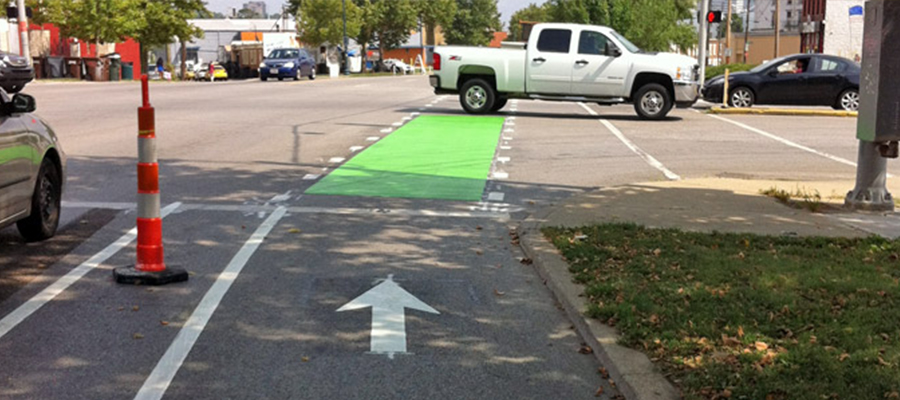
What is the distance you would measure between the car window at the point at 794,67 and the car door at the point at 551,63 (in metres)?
7.01

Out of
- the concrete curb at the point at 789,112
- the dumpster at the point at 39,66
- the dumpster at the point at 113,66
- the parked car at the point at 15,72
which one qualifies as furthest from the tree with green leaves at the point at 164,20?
the parked car at the point at 15,72

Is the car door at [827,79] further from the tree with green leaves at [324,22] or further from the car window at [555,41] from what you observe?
the tree with green leaves at [324,22]

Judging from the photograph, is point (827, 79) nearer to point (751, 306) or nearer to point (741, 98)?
point (741, 98)

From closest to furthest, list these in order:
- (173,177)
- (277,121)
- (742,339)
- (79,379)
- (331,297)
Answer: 1. (79,379)
2. (742,339)
3. (331,297)
4. (173,177)
5. (277,121)

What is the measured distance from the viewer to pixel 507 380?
5520mm

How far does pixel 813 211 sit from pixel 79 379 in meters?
7.77

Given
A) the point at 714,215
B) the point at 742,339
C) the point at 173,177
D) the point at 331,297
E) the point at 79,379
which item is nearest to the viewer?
the point at 79,379

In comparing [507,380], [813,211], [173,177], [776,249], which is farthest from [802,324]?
[173,177]

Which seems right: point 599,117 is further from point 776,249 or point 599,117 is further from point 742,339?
point 742,339

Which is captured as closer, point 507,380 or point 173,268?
point 507,380

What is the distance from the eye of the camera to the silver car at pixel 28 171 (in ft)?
25.6

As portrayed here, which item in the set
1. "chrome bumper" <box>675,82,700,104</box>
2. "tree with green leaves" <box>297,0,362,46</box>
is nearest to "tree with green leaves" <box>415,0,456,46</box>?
"tree with green leaves" <box>297,0,362,46</box>

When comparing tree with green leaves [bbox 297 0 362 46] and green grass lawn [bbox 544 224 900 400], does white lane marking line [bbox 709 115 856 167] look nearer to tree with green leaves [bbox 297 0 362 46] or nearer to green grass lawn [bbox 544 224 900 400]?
green grass lawn [bbox 544 224 900 400]

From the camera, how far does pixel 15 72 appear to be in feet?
36.3
